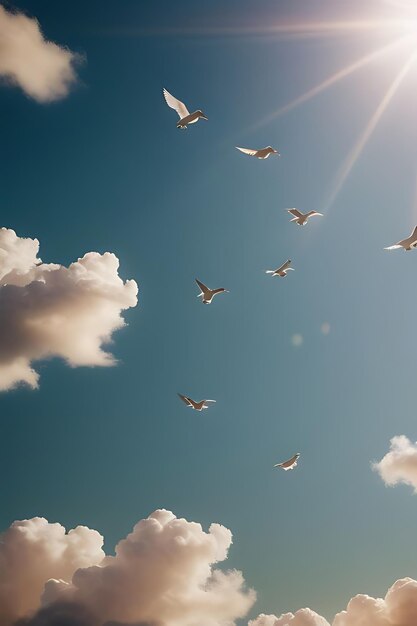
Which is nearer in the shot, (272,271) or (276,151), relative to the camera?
(276,151)

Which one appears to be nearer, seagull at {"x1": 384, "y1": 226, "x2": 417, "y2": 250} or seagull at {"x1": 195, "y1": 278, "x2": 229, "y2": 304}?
seagull at {"x1": 384, "y1": 226, "x2": 417, "y2": 250}

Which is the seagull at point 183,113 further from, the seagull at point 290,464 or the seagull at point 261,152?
the seagull at point 290,464

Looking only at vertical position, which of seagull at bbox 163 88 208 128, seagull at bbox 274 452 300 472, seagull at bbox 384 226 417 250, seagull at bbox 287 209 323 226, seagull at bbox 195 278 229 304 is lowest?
seagull at bbox 274 452 300 472

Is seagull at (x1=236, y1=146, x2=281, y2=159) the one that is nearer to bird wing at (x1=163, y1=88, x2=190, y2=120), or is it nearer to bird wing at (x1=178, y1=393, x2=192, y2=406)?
bird wing at (x1=163, y1=88, x2=190, y2=120)

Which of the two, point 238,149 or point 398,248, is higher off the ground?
point 238,149

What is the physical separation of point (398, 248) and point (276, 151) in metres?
16.8

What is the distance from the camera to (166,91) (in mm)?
57438

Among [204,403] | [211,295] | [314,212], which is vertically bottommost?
[204,403]

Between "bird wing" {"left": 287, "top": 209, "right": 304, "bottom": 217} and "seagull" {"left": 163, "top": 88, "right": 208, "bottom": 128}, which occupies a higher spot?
"seagull" {"left": 163, "top": 88, "right": 208, "bottom": 128}

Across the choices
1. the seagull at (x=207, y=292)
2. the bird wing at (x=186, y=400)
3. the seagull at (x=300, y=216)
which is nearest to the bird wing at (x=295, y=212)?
the seagull at (x=300, y=216)

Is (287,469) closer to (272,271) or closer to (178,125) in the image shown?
(272,271)

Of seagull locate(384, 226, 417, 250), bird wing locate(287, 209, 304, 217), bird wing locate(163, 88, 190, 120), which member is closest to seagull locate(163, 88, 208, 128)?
bird wing locate(163, 88, 190, 120)

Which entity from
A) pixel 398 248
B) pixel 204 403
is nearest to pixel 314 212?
pixel 398 248

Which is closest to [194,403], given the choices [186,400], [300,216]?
[186,400]
